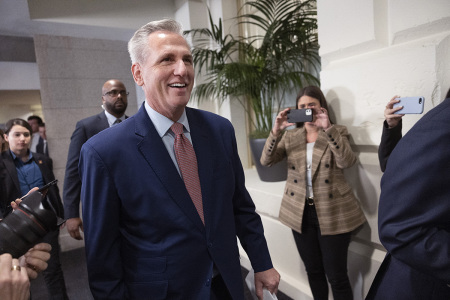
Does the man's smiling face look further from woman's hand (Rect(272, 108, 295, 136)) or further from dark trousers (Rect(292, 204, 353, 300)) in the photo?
dark trousers (Rect(292, 204, 353, 300))

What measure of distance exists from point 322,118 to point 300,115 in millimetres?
127

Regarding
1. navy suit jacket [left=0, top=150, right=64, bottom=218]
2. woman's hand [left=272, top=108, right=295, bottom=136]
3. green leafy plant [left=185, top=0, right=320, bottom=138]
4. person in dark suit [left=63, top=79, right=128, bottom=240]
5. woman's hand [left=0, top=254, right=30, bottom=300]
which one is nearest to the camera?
woman's hand [left=0, top=254, right=30, bottom=300]

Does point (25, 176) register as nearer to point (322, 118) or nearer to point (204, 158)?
point (204, 158)

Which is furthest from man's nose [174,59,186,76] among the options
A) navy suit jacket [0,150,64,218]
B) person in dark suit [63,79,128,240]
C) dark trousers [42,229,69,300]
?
dark trousers [42,229,69,300]

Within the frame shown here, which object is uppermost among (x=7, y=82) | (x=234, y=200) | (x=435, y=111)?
(x=7, y=82)

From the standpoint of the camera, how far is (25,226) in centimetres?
71

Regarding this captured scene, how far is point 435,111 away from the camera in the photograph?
0.75 metres

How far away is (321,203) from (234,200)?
0.67 meters

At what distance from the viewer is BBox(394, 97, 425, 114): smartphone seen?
4.02 ft

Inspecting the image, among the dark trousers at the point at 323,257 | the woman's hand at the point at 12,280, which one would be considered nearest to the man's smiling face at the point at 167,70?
the woman's hand at the point at 12,280

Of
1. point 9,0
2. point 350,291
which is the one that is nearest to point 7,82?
point 9,0

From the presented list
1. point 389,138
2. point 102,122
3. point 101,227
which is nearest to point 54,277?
point 102,122

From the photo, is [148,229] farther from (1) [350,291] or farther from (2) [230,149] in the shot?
(1) [350,291]

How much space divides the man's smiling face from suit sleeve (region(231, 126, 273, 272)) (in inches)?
12.8
